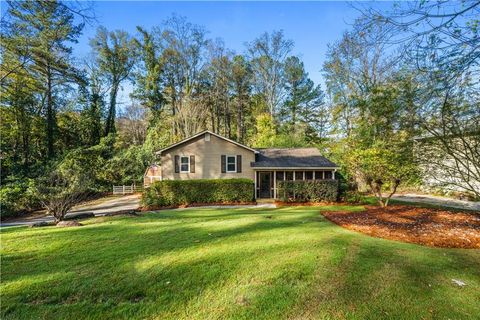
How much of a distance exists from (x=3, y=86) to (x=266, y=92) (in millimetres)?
25212

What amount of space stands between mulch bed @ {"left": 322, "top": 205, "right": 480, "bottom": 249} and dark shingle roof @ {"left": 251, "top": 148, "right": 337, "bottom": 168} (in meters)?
8.14

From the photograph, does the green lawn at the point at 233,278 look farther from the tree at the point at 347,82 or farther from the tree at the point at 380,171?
the tree at the point at 347,82

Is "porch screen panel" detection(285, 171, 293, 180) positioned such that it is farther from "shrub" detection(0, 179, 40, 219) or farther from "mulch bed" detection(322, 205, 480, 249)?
"shrub" detection(0, 179, 40, 219)

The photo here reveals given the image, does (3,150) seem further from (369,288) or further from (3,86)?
(369,288)

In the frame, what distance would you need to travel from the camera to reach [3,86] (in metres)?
19.0

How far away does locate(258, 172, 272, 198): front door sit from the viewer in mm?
17625

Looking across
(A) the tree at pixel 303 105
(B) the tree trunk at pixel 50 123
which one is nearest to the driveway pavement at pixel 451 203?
(A) the tree at pixel 303 105

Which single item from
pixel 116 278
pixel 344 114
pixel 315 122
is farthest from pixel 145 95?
pixel 116 278

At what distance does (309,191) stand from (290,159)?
161 inches

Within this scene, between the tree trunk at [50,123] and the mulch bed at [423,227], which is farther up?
the tree trunk at [50,123]

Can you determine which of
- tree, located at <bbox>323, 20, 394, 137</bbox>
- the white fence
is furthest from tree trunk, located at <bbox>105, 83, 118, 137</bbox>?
tree, located at <bbox>323, 20, 394, 137</bbox>

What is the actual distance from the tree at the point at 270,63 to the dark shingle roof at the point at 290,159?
10.7 meters

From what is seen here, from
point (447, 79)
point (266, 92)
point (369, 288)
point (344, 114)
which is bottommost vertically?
point (369, 288)

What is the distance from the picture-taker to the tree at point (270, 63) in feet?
90.2
